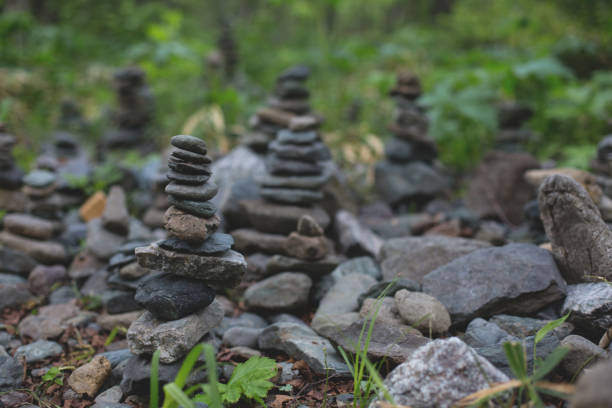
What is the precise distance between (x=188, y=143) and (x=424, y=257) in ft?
6.39

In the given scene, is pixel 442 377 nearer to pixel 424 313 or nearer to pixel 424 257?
pixel 424 313

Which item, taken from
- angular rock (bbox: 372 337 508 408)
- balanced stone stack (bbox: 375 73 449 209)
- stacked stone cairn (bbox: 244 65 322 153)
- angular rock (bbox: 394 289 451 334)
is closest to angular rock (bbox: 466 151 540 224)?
balanced stone stack (bbox: 375 73 449 209)

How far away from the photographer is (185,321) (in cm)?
253

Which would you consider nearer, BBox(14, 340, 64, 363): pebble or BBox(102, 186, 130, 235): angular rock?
BBox(14, 340, 64, 363): pebble

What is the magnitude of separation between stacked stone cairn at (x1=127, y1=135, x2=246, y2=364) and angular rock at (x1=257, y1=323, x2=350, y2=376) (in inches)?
15.8

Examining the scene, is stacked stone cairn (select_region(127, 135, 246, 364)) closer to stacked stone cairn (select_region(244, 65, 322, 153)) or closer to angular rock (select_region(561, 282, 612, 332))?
angular rock (select_region(561, 282, 612, 332))

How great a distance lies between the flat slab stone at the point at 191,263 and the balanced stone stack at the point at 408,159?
10.4 feet

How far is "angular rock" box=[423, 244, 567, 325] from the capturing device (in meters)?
2.88

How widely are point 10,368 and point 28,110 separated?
6924 mm

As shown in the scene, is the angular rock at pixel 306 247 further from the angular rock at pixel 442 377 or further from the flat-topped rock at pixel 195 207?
the angular rock at pixel 442 377

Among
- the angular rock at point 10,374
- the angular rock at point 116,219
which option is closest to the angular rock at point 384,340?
the angular rock at point 10,374

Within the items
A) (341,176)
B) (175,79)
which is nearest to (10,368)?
(341,176)

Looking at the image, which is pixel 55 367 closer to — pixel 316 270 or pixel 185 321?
pixel 185 321

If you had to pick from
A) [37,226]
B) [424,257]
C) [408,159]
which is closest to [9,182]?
[37,226]
